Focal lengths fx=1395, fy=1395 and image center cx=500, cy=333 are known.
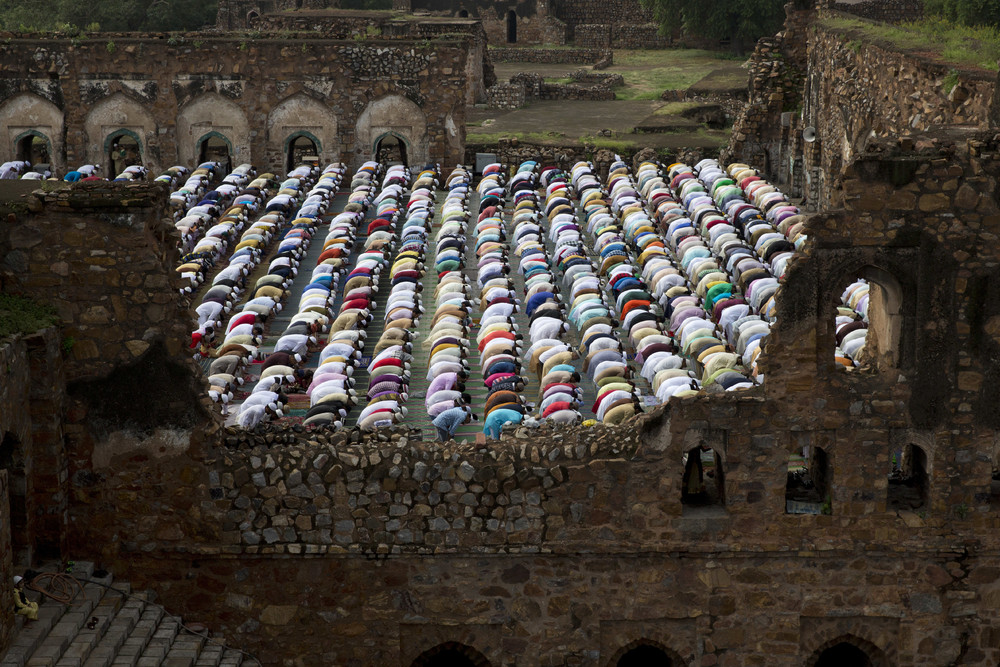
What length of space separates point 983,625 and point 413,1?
A: 43.3 m

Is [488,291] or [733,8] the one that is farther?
[733,8]

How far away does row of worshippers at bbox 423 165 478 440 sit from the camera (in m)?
17.0

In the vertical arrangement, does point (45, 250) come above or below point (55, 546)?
above

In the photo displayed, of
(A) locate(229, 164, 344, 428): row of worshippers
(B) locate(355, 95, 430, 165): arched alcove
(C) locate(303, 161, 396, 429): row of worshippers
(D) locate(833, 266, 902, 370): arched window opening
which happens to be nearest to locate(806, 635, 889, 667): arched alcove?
(D) locate(833, 266, 902, 370): arched window opening

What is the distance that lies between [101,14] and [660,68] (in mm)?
19297

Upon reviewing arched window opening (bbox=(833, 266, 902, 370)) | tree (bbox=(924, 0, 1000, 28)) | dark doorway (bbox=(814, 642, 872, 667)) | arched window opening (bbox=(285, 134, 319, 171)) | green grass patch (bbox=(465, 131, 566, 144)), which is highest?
tree (bbox=(924, 0, 1000, 28))

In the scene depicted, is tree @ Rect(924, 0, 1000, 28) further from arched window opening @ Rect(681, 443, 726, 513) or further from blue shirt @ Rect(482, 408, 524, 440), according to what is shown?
arched window opening @ Rect(681, 443, 726, 513)

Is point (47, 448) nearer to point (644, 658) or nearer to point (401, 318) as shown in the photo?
point (644, 658)

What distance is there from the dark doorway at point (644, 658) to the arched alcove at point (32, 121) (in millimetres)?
21188

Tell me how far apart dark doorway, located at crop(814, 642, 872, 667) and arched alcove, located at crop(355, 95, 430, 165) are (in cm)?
1881

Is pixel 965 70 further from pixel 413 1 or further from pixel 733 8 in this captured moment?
pixel 413 1

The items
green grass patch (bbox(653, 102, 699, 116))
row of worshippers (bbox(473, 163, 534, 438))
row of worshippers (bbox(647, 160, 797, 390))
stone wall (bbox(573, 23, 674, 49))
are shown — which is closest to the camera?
row of worshippers (bbox(473, 163, 534, 438))

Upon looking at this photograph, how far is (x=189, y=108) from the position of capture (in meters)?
30.4

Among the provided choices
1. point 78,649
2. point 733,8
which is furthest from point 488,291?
point 733,8
